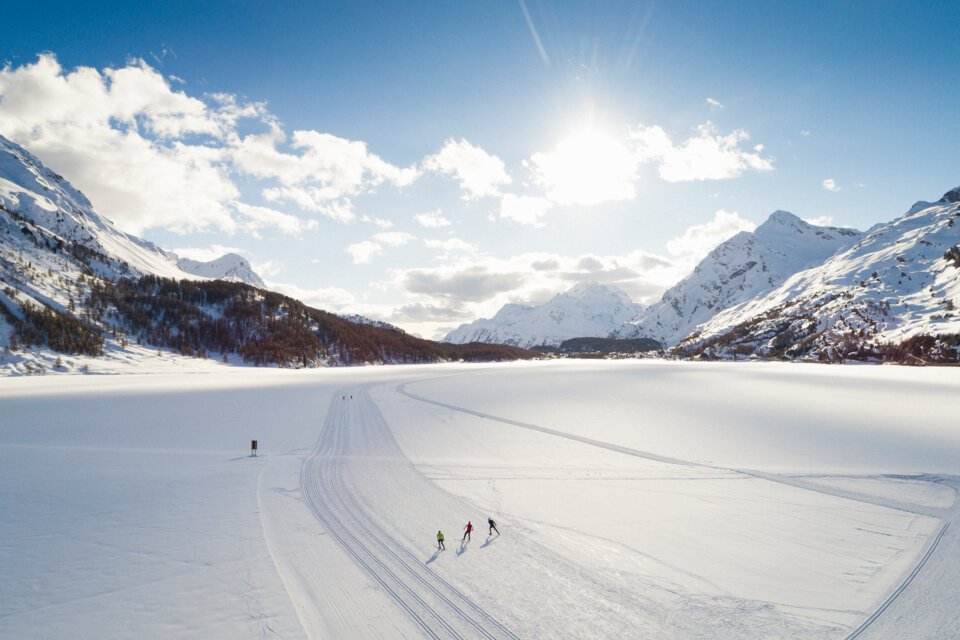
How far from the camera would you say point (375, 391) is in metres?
58.1

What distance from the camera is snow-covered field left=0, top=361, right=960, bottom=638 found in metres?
9.05

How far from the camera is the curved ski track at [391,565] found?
8.82 metres

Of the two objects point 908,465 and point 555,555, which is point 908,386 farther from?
point 555,555

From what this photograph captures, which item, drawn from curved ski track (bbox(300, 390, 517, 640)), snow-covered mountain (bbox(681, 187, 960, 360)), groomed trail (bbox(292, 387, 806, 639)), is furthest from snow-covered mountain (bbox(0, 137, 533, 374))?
snow-covered mountain (bbox(681, 187, 960, 360))

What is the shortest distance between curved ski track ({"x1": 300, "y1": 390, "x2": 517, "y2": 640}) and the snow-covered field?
2.9 inches

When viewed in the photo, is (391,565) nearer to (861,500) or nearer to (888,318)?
(861,500)

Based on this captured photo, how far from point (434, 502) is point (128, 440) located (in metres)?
22.4

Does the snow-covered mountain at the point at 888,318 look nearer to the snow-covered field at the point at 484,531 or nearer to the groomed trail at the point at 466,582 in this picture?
the snow-covered field at the point at 484,531

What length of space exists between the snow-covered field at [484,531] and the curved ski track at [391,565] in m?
0.07

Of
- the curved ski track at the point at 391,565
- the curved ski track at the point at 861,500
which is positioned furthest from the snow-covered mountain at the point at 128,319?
the curved ski track at the point at 861,500

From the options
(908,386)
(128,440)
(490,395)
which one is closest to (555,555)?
(128,440)

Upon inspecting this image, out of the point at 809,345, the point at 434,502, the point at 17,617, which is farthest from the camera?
the point at 809,345

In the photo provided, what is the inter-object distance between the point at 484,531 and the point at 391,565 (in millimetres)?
3499

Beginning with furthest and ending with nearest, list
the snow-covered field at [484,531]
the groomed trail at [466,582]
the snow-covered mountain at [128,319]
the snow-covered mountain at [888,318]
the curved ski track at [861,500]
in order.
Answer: the snow-covered mountain at [888,318] → the snow-covered mountain at [128,319] → the curved ski track at [861,500] → the snow-covered field at [484,531] → the groomed trail at [466,582]
